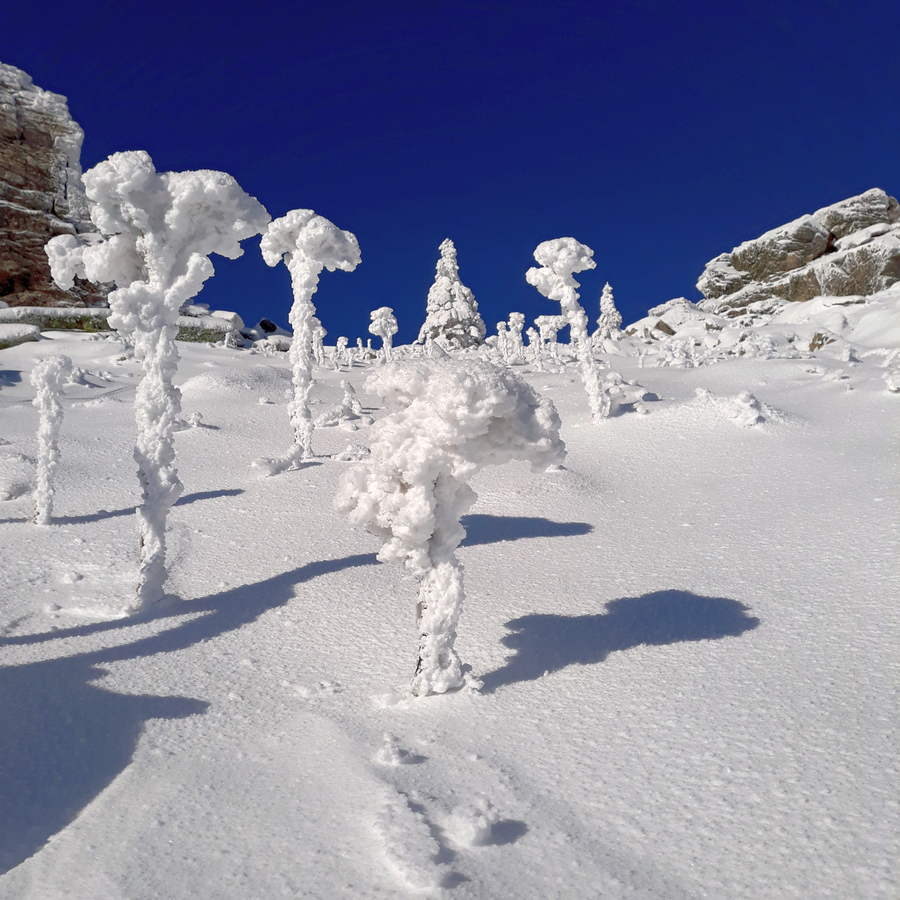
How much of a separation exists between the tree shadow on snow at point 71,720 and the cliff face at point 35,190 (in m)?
43.2

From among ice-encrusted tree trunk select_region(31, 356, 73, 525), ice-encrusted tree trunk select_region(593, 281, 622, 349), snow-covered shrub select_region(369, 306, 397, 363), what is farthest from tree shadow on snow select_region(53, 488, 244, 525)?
ice-encrusted tree trunk select_region(593, 281, 622, 349)

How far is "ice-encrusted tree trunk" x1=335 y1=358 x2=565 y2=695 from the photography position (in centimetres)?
508

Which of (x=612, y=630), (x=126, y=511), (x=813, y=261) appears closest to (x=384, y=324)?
(x=126, y=511)

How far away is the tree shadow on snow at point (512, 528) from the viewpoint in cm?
1004

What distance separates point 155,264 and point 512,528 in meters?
6.85

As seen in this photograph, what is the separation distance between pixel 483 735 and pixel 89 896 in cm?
272

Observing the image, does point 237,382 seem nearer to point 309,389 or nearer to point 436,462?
point 309,389

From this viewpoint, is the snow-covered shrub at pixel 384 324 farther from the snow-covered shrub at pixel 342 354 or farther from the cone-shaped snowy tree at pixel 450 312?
Answer: the cone-shaped snowy tree at pixel 450 312

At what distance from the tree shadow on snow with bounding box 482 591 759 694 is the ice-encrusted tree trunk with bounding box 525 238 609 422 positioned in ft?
34.3

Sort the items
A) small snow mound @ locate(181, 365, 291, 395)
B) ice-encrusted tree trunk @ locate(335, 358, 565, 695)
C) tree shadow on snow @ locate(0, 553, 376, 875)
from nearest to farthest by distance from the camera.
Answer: tree shadow on snow @ locate(0, 553, 376, 875) → ice-encrusted tree trunk @ locate(335, 358, 565, 695) → small snow mound @ locate(181, 365, 291, 395)

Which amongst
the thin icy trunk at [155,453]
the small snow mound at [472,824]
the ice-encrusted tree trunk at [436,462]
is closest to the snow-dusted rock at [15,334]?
the thin icy trunk at [155,453]

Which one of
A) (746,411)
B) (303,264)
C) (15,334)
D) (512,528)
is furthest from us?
(15,334)

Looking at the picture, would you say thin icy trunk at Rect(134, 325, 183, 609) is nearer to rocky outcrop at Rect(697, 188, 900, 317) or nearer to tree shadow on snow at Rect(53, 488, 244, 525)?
tree shadow on snow at Rect(53, 488, 244, 525)

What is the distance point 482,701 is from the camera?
17.5 feet
